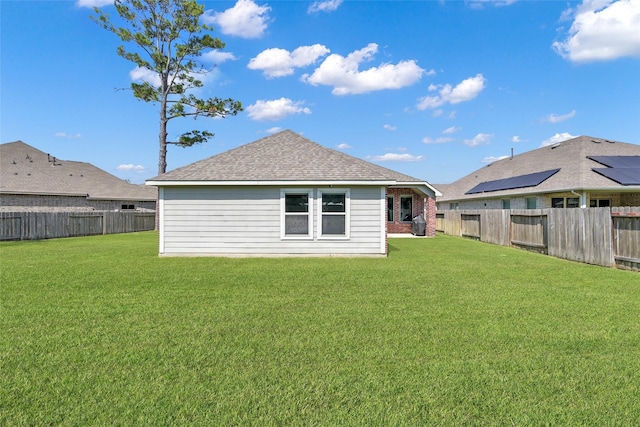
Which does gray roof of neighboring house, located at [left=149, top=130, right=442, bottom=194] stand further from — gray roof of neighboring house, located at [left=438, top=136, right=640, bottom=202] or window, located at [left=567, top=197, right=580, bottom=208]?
window, located at [left=567, top=197, right=580, bottom=208]

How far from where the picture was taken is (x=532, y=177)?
67.8ft

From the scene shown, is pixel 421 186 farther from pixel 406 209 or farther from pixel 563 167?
pixel 563 167

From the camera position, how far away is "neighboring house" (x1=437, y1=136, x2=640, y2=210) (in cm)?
1706

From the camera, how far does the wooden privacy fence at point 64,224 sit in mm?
18578

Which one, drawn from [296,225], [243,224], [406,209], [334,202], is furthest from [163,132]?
[334,202]

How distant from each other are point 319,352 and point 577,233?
34.9 ft

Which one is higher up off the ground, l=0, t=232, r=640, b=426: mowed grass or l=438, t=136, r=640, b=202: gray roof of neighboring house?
l=438, t=136, r=640, b=202: gray roof of neighboring house

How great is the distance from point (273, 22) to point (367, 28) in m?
4.42

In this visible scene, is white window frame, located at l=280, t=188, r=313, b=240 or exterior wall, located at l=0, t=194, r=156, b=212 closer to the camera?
white window frame, located at l=280, t=188, r=313, b=240

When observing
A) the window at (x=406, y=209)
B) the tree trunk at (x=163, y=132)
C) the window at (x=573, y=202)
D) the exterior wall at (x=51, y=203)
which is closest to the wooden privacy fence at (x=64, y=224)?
the exterior wall at (x=51, y=203)

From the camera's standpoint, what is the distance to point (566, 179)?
17781 mm

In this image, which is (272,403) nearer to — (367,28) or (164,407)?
(164,407)

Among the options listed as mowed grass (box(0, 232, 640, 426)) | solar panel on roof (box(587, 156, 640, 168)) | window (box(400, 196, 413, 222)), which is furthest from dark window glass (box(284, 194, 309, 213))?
solar panel on roof (box(587, 156, 640, 168))

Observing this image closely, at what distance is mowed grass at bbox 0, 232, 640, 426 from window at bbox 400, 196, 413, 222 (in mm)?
13997
